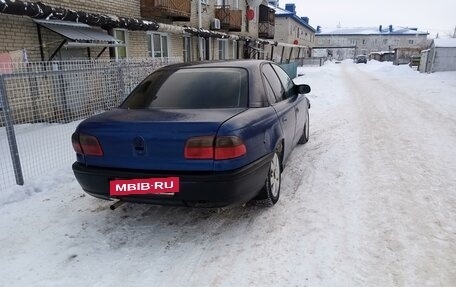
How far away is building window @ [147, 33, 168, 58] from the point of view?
1406 centimetres

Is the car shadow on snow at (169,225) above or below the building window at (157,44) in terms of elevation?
below

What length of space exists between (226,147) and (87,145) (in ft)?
4.21

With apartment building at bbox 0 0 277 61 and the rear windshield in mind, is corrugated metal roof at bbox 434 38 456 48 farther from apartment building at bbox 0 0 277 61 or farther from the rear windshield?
the rear windshield

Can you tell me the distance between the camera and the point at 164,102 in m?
3.56

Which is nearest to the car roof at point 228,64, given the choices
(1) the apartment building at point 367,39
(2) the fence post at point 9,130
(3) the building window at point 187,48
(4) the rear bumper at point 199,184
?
(4) the rear bumper at point 199,184

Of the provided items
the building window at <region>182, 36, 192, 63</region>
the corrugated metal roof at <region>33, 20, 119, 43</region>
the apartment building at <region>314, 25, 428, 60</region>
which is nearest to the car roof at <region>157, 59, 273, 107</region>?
the corrugated metal roof at <region>33, 20, 119, 43</region>

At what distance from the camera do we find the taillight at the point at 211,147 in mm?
2855

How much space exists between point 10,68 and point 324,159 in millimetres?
5741

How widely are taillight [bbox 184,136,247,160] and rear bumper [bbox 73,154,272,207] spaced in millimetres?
139

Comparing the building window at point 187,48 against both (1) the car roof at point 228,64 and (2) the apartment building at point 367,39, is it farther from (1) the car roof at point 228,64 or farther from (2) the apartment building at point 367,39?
(2) the apartment building at point 367,39

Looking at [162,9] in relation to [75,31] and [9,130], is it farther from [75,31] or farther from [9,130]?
[9,130]

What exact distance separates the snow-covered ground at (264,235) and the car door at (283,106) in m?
0.54

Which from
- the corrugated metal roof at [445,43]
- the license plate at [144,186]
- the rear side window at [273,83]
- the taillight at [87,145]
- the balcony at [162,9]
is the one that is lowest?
the license plate at [144,186]

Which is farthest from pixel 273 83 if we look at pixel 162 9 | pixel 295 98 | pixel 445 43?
pixel 445 43
